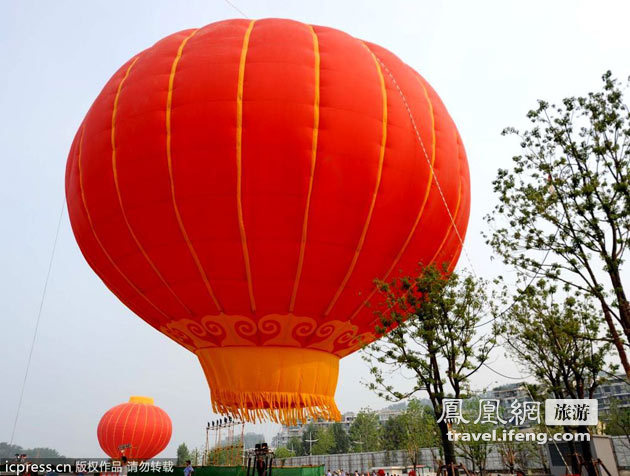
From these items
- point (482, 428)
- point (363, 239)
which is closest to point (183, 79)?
point (363, 239)

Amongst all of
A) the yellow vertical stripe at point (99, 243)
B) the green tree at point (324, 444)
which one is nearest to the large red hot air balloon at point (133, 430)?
the yellow vertical stripe at point (99, 243)

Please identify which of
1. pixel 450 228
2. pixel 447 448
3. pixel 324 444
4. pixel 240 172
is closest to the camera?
pixel 447 448

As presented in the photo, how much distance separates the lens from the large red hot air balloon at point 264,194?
9.15 meters

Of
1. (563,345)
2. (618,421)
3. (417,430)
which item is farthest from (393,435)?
(563,345)

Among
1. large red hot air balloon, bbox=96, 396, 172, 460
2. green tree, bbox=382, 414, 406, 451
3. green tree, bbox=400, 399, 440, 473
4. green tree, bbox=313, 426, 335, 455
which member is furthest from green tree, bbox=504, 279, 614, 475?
green tree, bbox=313, 426, 335, 455

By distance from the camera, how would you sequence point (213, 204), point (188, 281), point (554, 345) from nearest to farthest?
point (213, 204)
point (188, 281)
point (554, 345)

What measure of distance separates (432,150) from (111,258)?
722cm

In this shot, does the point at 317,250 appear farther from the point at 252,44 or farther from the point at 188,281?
Result: the point at 252,44

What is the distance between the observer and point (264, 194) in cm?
909

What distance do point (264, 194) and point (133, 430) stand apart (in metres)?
27.0

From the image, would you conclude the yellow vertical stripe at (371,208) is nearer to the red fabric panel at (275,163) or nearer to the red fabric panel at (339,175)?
the red fabric panel at (339,175)

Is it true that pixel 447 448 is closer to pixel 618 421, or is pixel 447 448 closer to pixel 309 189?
pixel 309 189

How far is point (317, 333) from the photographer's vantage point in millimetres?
10352

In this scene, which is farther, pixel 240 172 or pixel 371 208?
pixel 371 208
